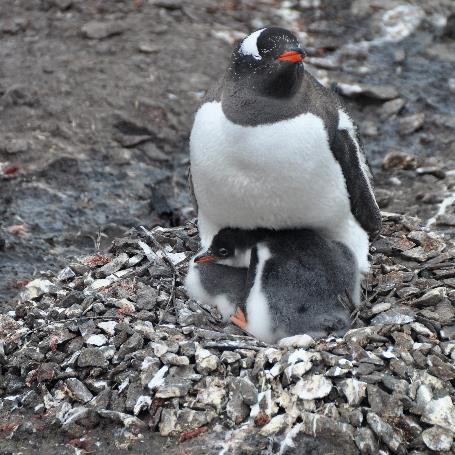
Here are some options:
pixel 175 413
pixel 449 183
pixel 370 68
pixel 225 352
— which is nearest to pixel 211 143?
pixel 225 352

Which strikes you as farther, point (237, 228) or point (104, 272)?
point (104, 272)

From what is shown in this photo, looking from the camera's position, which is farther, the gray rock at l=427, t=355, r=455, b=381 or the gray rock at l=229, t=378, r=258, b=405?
the gray rock at l=427, t=355, r=455, b=381

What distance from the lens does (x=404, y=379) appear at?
14.3 feet

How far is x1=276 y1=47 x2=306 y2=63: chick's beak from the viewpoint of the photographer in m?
4.46

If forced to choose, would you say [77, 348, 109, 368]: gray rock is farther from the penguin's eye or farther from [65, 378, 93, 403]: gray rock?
the penguin's eye

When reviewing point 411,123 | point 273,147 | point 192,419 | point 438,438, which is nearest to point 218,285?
point 273,147

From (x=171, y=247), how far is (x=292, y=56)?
1.57 meters

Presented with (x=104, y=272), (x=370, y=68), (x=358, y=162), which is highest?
(x=358, y=162)

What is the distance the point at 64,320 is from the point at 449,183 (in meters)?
3.03

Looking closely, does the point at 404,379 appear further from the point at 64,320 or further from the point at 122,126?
the point at 122,126

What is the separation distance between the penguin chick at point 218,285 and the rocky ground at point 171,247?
97 millimetres

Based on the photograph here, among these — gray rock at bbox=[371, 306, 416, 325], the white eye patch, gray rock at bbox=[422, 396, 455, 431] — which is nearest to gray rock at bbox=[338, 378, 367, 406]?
gray rock at bbox=[422, 396, 455, 431]

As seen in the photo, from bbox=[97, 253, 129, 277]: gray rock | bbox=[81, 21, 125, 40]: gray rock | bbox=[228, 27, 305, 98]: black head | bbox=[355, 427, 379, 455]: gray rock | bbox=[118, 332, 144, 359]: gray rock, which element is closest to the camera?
bbox=[355, 427, 379, 455]: gray rock

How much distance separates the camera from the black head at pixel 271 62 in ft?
14.7
